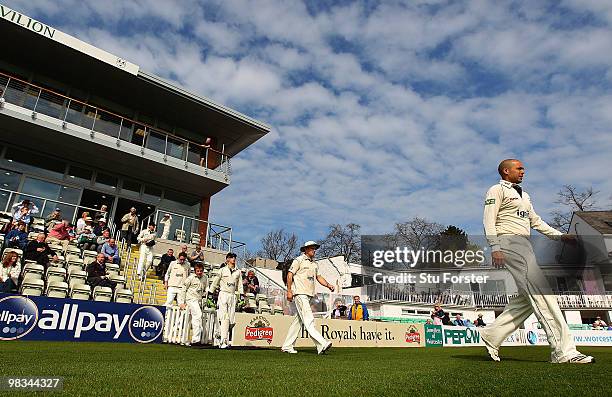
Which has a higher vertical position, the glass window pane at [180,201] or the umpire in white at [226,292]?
the glass window pane at [180,201]

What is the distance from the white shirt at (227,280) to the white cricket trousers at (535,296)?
20.1ft

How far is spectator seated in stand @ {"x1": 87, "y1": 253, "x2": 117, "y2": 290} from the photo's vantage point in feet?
36.8

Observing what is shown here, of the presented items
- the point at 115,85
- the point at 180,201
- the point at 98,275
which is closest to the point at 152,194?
the point at 180,201

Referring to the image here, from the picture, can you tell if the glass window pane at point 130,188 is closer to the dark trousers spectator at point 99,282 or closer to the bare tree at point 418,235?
the dark trousers spectator at point 99,282

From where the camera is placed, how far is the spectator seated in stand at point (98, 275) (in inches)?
442

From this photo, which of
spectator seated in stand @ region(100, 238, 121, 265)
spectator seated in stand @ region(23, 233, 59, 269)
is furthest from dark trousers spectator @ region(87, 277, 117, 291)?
spectator seated in stand @ region(100, 238, 121, 265)

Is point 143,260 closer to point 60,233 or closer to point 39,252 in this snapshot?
point 60,233

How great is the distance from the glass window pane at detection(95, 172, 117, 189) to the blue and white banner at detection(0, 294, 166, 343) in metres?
11.8

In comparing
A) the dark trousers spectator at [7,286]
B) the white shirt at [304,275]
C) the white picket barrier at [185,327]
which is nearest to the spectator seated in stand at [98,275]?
the dark trousers spectator at [7,286]

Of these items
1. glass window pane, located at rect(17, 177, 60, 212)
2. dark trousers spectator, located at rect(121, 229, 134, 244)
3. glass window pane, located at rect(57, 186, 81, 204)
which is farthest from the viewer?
glass window pane, located at rect(57, 186, 81, 204)

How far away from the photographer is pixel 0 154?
55.9 ft

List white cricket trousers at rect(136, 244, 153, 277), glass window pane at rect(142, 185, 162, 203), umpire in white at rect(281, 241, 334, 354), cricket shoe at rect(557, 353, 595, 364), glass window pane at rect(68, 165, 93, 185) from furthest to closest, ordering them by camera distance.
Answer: glass window pane at rect(142, 185, 162, 203), glass window pane at rect(68, 165, 93, 185), white cricket trousers at rect(136, 244, 153, 277), umpire in white at rect(281, 241, 334, 354), cricket shoe at rect(557, 353, 595, 364)

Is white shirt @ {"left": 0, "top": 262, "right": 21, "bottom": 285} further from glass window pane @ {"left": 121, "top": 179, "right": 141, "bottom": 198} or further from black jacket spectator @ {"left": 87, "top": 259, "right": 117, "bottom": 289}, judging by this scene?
glass window pane @ {"left": 121, "top": 179, "right": 141, "bottom": 198}

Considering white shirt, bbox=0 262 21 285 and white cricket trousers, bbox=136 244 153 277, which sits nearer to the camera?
white shirt, bbox=0 262 21 285
